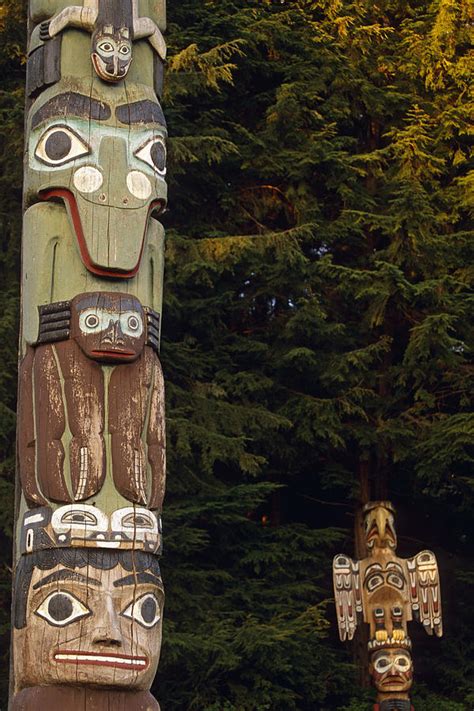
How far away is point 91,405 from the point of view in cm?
853

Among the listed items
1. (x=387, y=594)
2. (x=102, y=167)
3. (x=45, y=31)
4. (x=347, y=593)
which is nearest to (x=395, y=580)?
(x=387, y=594)

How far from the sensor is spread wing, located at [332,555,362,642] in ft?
39.7

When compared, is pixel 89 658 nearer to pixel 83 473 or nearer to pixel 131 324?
pixel 83 473

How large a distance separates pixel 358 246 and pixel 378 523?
426cm

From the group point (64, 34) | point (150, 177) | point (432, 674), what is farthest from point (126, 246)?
point (432, 674)

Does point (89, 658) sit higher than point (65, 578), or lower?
lower

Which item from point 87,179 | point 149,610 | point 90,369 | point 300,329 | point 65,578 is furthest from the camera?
point 300,329

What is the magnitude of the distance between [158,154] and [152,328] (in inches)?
51.9

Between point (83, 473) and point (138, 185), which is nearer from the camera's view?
point (83, 473)

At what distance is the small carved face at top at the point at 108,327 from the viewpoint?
862 cm

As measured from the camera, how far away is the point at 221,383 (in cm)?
1409

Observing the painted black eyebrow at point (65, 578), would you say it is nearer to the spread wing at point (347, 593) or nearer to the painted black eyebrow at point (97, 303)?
the painted black eyebrow at point (97, 303)

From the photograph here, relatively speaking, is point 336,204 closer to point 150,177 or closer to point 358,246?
point 358,246

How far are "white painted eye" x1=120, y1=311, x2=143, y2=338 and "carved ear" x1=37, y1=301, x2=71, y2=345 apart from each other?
0.37m
